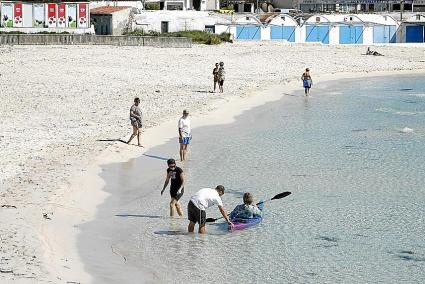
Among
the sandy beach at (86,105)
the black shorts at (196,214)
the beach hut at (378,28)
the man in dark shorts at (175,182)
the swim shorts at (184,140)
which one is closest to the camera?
the sandy beach at (86,105)

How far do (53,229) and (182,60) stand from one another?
3743cm

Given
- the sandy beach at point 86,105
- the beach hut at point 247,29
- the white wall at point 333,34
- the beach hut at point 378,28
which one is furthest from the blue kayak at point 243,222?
the beach hut at point 378,28

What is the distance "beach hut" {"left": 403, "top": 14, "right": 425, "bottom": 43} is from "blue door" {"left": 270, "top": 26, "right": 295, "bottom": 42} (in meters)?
12.0

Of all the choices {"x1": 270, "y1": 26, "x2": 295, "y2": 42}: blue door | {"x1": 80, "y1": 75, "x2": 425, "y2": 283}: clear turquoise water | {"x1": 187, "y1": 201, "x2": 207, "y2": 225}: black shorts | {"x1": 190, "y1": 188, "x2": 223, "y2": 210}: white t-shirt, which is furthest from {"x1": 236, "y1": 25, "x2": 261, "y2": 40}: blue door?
{"x1": 190, "y1": 188, "x2": 223, "y2": 210}: white t-shirt

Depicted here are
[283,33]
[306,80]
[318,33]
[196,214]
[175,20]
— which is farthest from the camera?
[318,33]

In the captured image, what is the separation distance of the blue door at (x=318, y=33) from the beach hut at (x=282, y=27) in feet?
4.26

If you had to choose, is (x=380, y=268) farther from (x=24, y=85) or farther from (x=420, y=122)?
(x=24, y=85)

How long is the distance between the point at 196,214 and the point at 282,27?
60145mm

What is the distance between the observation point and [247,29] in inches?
2965

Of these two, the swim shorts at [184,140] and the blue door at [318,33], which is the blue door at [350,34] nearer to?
the blue door at [318,33]

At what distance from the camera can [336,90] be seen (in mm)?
48500

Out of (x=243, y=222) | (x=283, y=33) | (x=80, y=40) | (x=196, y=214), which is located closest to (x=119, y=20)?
(x=80, y=40)

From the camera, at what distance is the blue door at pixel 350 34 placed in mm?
77812

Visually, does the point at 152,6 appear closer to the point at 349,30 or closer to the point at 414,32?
the point at 349,30
